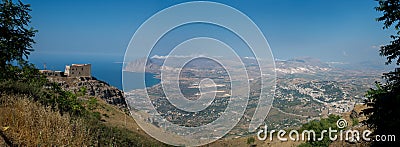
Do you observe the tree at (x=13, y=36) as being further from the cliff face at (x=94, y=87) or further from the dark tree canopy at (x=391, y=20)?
the cliff face at (x=94, y=87)

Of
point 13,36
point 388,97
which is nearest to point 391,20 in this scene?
point 388,97

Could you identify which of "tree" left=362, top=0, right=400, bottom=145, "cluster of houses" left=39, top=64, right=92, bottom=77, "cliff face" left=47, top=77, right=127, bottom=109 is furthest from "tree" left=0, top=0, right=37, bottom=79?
"cluster of houses" left=39, top=64, right=92, bottom=77

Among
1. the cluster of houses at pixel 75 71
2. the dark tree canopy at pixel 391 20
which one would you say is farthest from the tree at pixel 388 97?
the cluster of houses at pixel 75 71

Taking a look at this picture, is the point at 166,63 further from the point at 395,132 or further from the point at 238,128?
the point at 238,128

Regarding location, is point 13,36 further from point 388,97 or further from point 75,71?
point 75,71

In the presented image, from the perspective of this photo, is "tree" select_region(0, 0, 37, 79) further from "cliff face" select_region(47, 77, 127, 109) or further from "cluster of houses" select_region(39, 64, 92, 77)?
"cluster of houses" select_region(39, 64, 92, 77)

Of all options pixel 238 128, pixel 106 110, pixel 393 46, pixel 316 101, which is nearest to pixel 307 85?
pixel 316 101

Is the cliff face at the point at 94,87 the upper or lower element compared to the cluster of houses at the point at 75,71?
lower
